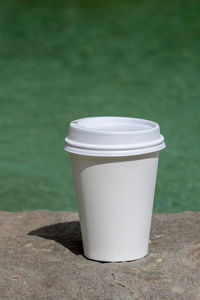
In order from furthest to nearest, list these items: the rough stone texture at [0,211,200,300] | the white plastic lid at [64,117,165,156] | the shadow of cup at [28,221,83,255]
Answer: the shadow of cup at [28,221,83,255]
the white plastic lid at [64,117,165,156]
the rough stone texture at [0,211,200,300]

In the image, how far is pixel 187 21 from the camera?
12.4m

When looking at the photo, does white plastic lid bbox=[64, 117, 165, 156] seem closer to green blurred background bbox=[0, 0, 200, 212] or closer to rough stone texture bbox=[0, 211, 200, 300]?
rough stone texture bbox=[0, 211, 200, 300]

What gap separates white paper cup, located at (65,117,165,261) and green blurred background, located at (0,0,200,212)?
2.17 m

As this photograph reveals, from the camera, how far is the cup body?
11.1 ft

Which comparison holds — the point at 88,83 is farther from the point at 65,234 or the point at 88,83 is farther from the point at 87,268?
the point at 87,268

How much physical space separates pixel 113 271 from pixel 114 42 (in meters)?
8.35

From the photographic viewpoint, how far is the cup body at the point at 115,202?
339 centimetres

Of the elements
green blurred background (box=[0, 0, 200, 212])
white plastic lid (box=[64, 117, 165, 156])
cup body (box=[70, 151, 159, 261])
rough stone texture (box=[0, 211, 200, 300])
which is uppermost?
white plastic lid (box=[64, 117, 165, 156])

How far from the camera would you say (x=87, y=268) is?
11.5ft

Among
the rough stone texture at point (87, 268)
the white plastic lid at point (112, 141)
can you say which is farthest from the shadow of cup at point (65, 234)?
the white plastic lid at point (112, 141)

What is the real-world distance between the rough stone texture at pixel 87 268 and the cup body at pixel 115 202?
111mm

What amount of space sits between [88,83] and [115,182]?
641 centimetres

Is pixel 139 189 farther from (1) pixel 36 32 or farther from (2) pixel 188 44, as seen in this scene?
(1) pixel 36 32

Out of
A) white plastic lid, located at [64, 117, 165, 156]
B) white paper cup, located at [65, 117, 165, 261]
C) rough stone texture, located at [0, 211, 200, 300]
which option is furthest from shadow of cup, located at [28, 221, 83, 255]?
white plastic lid, located at [64, 117, 165, 156]
